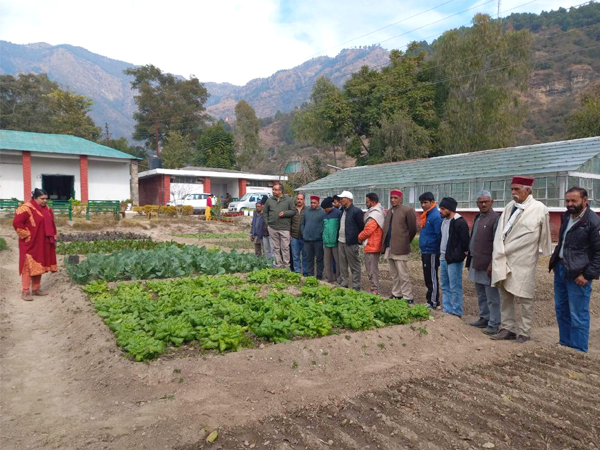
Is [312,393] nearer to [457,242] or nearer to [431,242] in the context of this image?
[457,242]

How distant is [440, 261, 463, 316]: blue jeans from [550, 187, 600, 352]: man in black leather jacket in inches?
49.3

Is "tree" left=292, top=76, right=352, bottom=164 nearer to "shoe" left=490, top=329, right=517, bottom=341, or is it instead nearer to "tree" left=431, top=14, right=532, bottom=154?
"tree" left=431, top=14, right=532, bottom=154

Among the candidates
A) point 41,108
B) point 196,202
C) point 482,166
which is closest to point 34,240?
point 482,166

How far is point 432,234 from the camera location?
22.2 feet

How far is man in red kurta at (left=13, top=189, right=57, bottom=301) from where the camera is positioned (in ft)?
24.3

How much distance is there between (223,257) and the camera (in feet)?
29.7

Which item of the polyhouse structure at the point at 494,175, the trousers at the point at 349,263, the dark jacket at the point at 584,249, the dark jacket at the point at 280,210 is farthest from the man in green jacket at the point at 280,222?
the polyhouse structure at the point at 494,175

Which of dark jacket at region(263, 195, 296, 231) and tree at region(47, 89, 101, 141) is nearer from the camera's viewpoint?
dark jacket at region(263, 195, 296, 231)

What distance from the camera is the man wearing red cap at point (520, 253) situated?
5.36 meters

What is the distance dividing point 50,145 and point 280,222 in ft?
79.4

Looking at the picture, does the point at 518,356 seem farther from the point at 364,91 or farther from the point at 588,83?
the point at 588,83

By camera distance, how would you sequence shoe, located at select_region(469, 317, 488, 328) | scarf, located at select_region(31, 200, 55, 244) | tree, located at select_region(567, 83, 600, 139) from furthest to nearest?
tree, located at select_region(567, 83, 600, 139) < scarf, located at select_region(31, 200, 55, 244) < shoe, located at select_region(469, 317, 488, 328)

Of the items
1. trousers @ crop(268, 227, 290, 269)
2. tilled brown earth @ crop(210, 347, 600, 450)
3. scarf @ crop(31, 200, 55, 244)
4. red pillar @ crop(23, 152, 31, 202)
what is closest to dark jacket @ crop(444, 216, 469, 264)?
tilled brown earth @ crop(210, 347, 600, 450)

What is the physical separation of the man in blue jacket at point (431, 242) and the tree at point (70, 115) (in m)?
47.5
